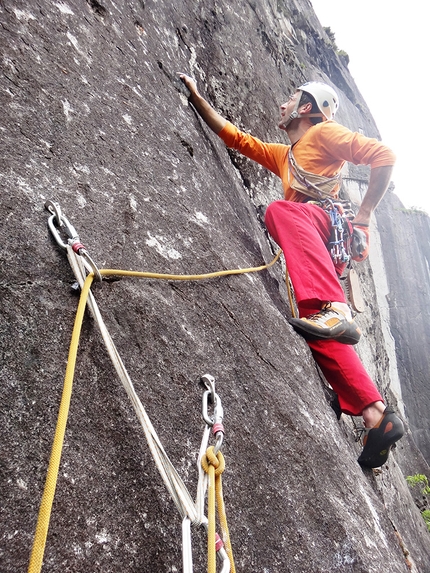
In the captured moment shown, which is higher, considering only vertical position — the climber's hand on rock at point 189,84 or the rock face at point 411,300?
the climber's hand on rock at point 189,84

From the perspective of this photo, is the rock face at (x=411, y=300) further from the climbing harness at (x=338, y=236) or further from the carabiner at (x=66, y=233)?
the carabiner at (x=66, y=233)

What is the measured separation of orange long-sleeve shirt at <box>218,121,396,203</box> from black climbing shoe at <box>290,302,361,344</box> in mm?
1315

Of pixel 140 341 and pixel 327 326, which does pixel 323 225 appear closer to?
pixel 327 326

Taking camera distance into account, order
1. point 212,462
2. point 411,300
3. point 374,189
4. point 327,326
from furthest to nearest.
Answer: point 411,300, point 374,189, point 327,326, point 212,462

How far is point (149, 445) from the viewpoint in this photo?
1.13m

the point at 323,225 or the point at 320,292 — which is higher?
the point at 323,225

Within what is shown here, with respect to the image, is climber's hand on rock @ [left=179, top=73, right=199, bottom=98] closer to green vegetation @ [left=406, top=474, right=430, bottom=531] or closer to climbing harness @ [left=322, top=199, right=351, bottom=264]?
climbing harness @ [left=322, top=199, right=351, bottom=264]

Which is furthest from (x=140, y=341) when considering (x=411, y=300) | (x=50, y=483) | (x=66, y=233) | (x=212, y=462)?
(x=411, y=300)

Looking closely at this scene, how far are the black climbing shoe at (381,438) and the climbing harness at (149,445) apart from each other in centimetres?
129

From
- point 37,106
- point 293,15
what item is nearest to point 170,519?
point 37,106

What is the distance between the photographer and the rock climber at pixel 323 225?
2529 millimetres

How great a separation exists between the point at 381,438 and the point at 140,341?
1.61 m

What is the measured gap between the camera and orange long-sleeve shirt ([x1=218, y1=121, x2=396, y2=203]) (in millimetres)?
3221

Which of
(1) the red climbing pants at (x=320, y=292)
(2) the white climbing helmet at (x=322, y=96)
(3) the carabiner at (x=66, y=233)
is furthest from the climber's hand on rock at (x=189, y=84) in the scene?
(3) the carabiner at (x=66, y=233)
